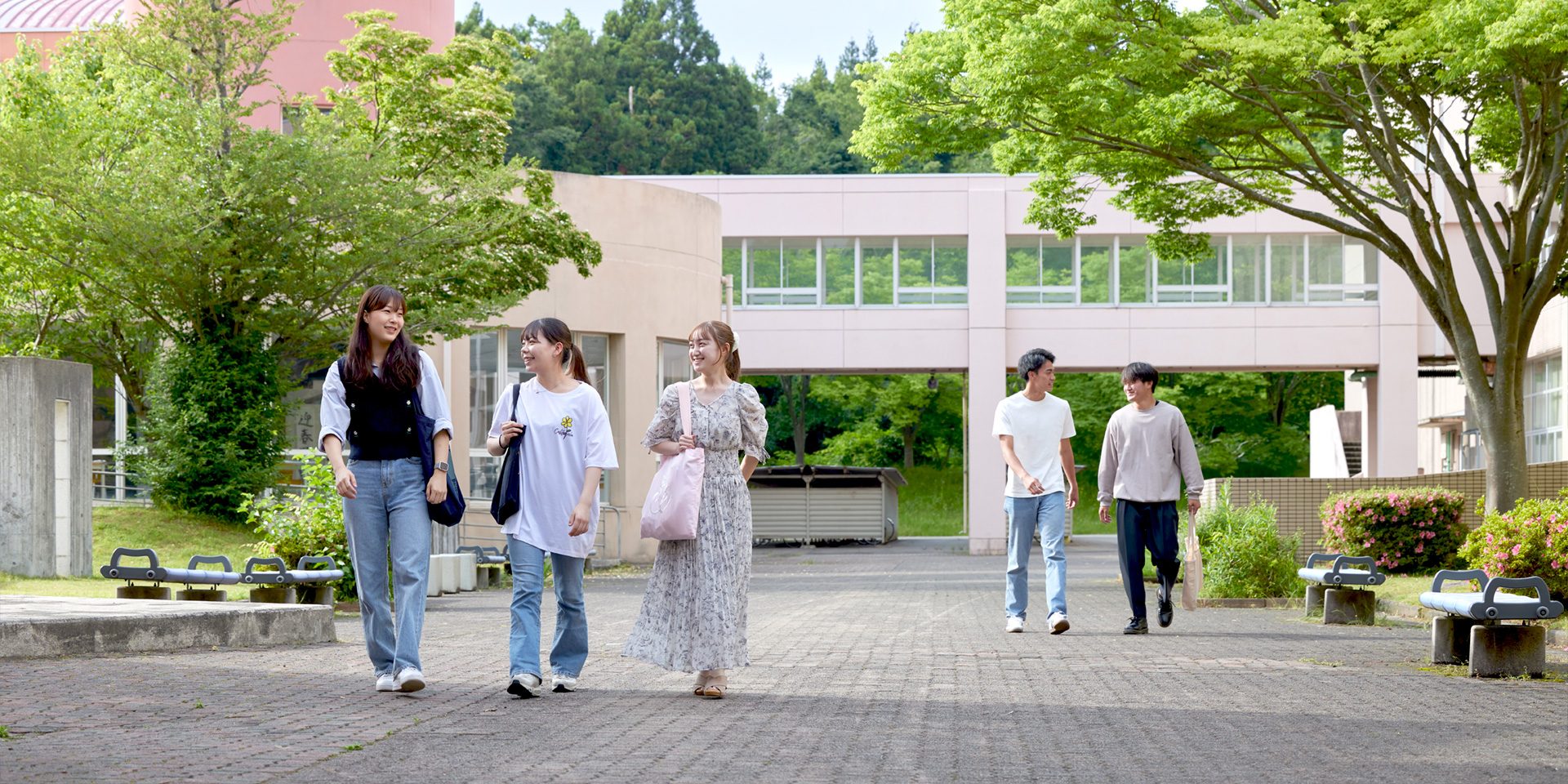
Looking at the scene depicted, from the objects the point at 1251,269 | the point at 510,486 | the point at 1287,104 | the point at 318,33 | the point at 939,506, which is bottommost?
the point at 939,506

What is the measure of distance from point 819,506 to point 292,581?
3127cm

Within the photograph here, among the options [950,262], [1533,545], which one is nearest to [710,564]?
[1533,545]

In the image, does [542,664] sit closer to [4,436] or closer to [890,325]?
[4,436]

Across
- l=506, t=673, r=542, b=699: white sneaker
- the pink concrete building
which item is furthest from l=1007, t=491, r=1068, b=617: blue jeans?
the pink concrete building

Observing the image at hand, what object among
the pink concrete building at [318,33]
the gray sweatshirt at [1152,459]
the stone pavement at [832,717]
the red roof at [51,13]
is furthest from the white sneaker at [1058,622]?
the red roof at [51,13]

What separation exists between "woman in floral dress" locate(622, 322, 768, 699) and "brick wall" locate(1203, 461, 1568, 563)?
50.5 feet

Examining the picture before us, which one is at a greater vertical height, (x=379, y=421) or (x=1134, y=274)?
(x=1134, y=274)

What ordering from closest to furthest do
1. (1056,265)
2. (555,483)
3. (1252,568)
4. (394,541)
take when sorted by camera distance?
1. (394,541)
2. (555,483)
3. (1252,568)
4. (1056,265)

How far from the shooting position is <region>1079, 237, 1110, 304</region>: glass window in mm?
39250

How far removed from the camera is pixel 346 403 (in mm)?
7531

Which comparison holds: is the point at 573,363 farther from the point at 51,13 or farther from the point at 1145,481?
the point at 51,13

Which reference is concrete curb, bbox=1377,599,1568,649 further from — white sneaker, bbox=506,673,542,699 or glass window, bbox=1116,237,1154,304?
glass window, bbox=1116,237,1154,304

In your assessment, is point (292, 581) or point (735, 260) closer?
point (292, 581)

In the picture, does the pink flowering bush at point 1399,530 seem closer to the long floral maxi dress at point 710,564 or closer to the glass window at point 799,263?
the long floral maxi dress at point 710,564
